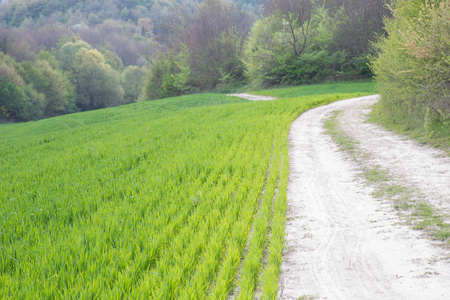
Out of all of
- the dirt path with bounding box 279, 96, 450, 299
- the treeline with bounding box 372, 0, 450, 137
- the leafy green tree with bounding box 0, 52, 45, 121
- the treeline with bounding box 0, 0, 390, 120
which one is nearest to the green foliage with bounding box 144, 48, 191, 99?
the treeline with bounding box 0, 0, 390, 120

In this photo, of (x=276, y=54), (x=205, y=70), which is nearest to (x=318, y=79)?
(x=276, y=54)

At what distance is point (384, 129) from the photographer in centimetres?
969

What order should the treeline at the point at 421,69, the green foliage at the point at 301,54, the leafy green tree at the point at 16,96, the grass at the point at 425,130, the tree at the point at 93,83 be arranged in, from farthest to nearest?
the tree at the point at 93,83 < the leafy green tree at the point at 16,96 < the green foliage at the point at 301,54 < the treeline at the point at 421,69 < the grass at the point at 425,130

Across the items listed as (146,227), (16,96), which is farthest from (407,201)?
(16,96)

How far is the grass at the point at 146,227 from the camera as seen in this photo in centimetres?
245

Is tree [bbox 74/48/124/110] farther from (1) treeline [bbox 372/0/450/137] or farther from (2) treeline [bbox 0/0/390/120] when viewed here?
(1) treeline [bbox 372/0/450/137]

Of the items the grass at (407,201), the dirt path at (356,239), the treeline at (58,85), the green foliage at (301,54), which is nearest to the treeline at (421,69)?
the dirt path at (356,239)

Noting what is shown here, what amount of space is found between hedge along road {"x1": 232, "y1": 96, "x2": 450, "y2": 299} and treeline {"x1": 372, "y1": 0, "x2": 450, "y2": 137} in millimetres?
2353

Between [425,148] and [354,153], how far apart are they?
5.36 ft

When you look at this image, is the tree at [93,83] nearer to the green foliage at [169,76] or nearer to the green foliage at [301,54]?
the green foliage at [169,76]

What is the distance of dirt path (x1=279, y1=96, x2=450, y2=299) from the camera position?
2.51m

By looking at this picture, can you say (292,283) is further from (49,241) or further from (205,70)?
(205,70)

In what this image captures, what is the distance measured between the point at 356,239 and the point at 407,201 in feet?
4.80

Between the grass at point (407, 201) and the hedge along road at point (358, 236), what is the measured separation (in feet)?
0.38
